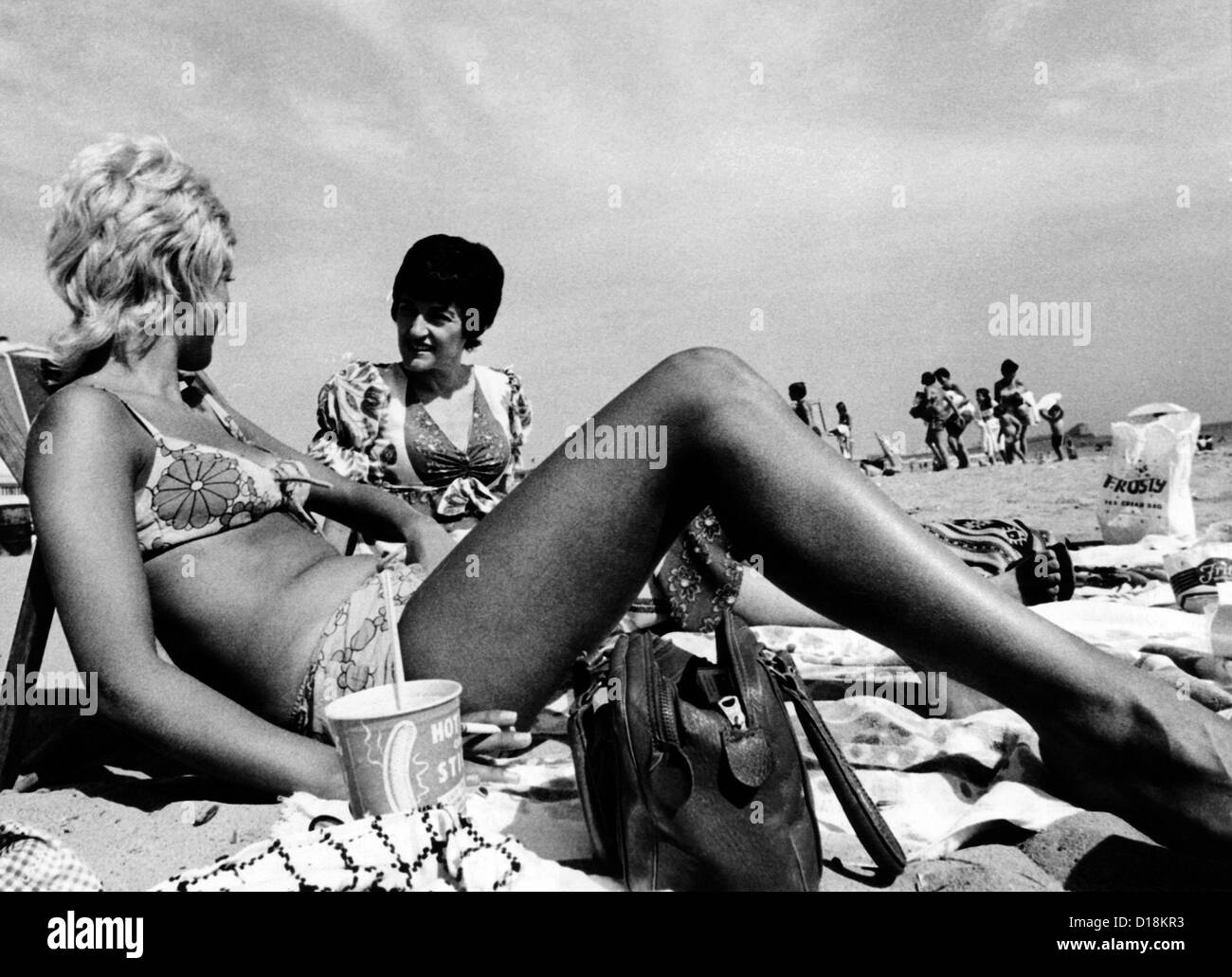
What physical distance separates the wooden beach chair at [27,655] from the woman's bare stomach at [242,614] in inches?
10.9

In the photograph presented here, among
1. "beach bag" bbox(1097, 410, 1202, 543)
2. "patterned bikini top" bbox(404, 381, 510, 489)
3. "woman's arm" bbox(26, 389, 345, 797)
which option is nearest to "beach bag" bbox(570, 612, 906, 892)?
"woman's arm" bbox(26, 389, 345, 797)

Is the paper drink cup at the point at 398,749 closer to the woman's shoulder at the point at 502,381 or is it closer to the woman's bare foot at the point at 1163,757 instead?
the woman's bare foot at the point at 1163,757

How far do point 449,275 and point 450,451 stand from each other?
2.51 ft

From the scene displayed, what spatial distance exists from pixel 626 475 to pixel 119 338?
1.26m

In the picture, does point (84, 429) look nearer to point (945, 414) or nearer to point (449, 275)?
point (449, 275)

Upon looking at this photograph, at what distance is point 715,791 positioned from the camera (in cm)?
127

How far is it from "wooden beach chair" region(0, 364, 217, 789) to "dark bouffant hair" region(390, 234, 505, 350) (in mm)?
1108

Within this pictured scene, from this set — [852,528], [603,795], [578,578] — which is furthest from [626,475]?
[603,795]

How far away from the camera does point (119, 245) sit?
6.11 ft

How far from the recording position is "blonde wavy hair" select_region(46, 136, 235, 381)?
1.86 m

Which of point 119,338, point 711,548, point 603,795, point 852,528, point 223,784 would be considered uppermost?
point 119,338

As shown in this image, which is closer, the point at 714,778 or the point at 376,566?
the point at 714,778

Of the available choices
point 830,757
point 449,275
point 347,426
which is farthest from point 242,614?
point 449,275
